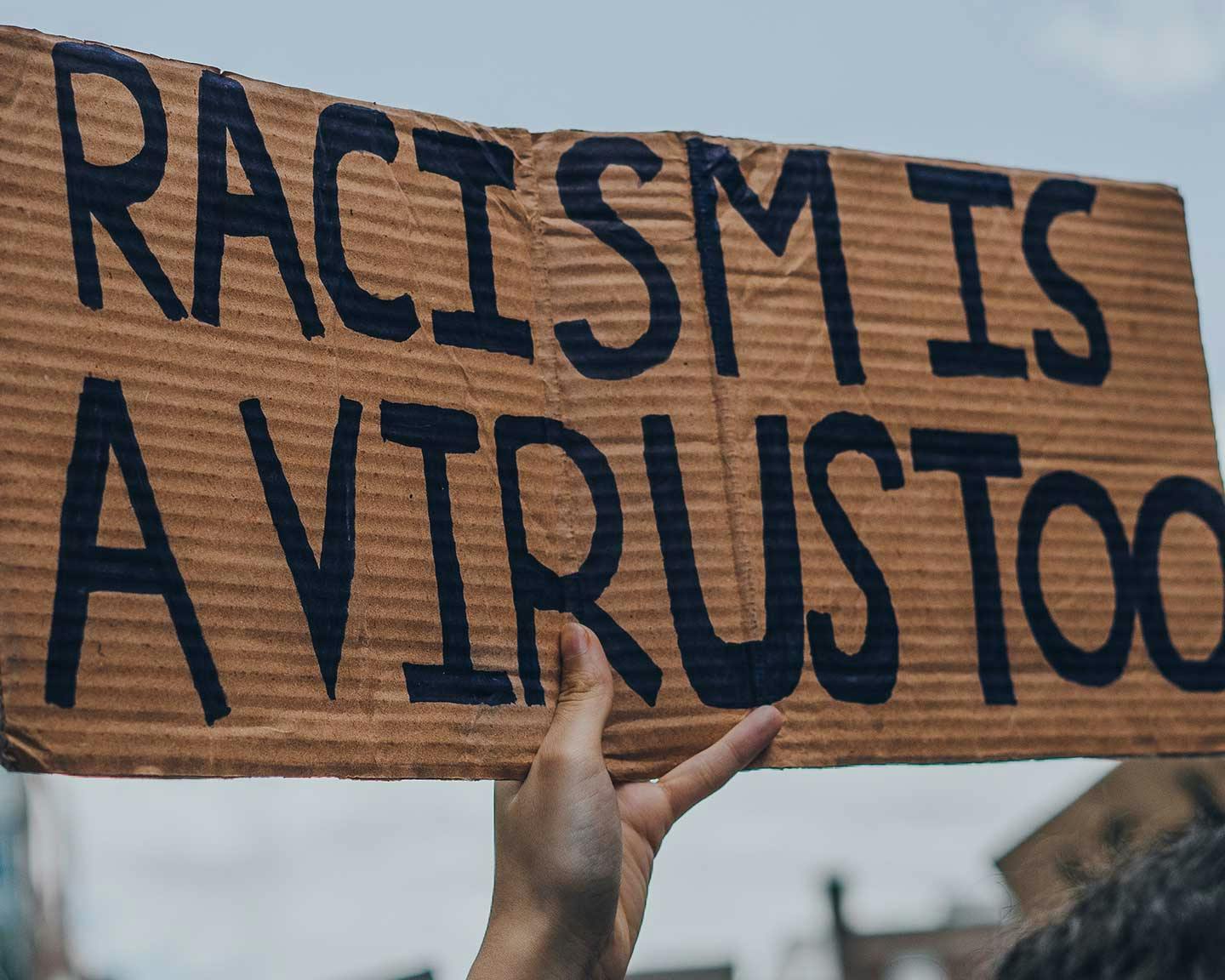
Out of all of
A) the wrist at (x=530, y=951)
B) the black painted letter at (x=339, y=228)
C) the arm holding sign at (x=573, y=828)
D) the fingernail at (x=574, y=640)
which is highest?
the black painted letter at (x=339, y=228)

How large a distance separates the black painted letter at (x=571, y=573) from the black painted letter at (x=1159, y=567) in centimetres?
61

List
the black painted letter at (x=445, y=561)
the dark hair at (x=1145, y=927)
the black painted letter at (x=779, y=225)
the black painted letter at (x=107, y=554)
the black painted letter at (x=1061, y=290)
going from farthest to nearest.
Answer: the black painted letter at (x=1061, y=290)
the black painted letter at (x=779, y=225)
the black painted letter at (x=445, y=561)
the black painted letter at (x=107, y=554)
the dark hair at (x=1145, y=927)

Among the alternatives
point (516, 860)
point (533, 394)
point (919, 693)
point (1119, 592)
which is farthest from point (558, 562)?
point (1119, 592)

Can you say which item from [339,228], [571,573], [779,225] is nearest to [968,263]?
[779,225]

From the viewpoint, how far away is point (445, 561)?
142cm

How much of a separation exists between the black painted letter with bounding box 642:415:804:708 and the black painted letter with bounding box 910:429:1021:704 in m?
0.19

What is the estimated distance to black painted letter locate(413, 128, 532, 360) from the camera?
151cm

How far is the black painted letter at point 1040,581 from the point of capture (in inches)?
64.2

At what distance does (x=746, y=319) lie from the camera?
1628mm

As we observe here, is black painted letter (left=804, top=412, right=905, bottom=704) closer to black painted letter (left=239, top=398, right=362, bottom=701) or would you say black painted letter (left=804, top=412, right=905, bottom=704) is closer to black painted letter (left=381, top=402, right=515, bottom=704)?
black painted letter (left=381, top=402, right=515, bottom=704)

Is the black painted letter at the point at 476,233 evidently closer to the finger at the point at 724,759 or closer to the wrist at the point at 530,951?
the finger at the point at 724,759

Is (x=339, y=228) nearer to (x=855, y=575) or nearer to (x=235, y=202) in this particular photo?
(x=235, y=202)

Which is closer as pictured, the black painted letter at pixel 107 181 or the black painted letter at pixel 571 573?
the black painted letter at pixel 107 181

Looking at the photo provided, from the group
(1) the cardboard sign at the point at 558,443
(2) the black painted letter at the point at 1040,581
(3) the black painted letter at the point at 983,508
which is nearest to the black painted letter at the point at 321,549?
(1) the cardboard sign at the point at 558,443
